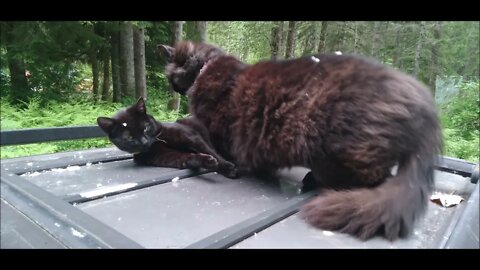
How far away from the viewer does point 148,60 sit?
9.77 meters

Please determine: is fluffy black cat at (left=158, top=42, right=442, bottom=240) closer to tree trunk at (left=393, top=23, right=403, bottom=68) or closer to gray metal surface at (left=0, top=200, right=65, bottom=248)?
gray metal surface at (left=0, top=200, right=65, bottom=248)

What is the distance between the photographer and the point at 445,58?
10242 millimetres

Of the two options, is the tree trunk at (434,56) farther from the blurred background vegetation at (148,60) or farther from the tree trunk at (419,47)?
the tree trunk at (419,47)

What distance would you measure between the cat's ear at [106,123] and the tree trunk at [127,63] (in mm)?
5270

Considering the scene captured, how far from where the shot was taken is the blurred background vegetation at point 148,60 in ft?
20.8

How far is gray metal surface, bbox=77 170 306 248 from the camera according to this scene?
141 cm

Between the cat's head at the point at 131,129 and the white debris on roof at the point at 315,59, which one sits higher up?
the white debris on roof at the point at 315,59

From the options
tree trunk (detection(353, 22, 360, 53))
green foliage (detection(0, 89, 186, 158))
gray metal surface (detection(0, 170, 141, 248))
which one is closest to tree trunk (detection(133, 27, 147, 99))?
green foliage (detection(0, 89, 186, 158))

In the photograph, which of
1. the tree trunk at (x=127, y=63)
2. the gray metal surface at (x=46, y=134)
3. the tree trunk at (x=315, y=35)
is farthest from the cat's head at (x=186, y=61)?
the tree trunk at (x=315, y=35)

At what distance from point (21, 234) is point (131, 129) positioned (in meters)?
1.32

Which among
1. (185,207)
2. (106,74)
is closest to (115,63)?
(106,74)

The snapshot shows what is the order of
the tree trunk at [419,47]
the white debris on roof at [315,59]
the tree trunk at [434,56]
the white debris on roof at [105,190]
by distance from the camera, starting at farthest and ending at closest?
the tree trunk at [434,56] → the tree trunk at [419,47] → the white debris on roof at [315,59] → the white debris on roof at [105,190]

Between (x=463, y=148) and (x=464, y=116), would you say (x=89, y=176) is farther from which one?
(x=464, y=116)

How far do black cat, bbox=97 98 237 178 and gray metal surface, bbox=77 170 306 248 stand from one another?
25cm
